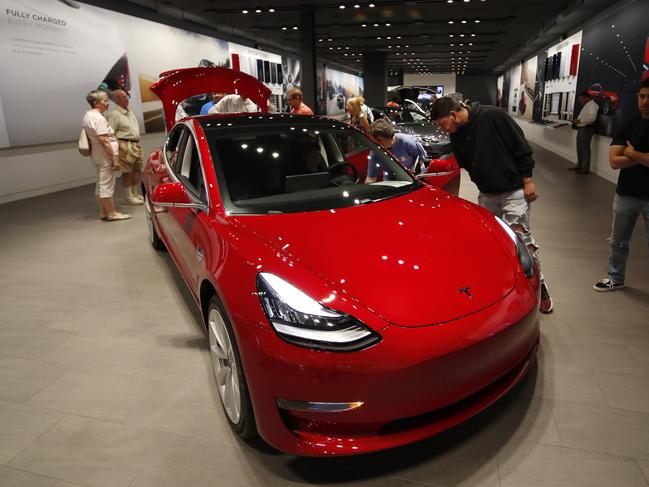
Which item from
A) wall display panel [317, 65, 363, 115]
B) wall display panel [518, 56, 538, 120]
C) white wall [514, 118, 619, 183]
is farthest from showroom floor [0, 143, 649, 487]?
wall display panel [317, 65, 363, 115]

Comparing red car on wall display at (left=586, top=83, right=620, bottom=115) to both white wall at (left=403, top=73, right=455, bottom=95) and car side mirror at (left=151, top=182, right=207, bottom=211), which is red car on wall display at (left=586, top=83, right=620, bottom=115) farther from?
white wall at (left=403, top=73, right=455, bottom=95)

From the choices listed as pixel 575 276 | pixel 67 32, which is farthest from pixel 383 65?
pixel 575 276

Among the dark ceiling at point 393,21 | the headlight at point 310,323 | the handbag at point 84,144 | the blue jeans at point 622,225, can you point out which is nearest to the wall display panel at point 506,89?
the dark ceiling at point 393,21

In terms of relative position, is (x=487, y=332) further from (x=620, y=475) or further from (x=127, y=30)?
(x=127, y=30)

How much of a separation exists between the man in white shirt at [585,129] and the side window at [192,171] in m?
8.45

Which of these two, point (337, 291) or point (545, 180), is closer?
point (337, 291)

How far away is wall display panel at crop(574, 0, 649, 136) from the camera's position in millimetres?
7820

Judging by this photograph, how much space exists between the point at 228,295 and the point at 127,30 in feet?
33.4

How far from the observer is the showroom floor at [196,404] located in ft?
5.99

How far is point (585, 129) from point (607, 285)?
676 cm

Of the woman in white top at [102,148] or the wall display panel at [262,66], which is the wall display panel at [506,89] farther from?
the woman in white top at [102,148]

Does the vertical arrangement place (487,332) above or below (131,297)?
above

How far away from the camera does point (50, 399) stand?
7.76 ft

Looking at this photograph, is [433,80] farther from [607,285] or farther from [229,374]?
[229,374]
